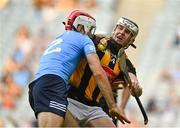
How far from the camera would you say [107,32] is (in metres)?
20.5

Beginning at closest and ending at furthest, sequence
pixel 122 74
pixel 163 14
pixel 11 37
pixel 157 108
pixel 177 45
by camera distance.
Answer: pixel 122 74
pixel 157 108
pixel 177 45
pixel 163 14
pixel 11 37

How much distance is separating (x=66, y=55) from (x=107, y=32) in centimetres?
1183

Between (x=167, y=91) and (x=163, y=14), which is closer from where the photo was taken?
(x=167, y=91)

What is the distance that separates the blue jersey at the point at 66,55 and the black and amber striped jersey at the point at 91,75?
330 millimetres

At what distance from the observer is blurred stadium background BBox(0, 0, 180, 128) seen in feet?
61.5

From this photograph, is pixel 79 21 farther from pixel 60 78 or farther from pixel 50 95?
pixel 50 95

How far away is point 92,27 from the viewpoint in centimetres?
919

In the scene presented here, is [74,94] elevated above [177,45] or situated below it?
above

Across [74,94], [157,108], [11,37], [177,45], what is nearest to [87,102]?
[74,94]

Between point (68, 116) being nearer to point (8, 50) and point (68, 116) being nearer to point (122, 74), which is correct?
point (122, 74)

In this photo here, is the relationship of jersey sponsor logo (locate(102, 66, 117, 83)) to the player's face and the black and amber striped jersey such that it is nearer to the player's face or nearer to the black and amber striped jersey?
the black and amber striped jersey

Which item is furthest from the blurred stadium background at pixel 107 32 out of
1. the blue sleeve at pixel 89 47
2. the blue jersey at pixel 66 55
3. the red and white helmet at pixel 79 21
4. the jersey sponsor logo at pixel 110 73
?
the blue sleeve at pixel 89 47

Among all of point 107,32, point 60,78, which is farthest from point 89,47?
point 107,32

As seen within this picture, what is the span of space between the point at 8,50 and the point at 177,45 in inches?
202
